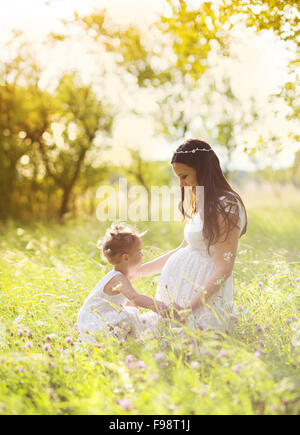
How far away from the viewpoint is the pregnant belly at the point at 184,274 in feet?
11.4

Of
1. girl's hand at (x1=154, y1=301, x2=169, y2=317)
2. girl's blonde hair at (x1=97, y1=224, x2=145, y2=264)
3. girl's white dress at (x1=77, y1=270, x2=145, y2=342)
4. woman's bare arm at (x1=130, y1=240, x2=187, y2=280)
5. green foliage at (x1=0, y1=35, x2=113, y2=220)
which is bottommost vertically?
girl's white dress at (x1=77, y1=270, x2=145, y2=342)

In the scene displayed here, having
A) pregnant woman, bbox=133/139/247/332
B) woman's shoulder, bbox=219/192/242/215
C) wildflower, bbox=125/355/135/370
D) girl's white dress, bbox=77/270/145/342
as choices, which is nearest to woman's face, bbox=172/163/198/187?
pregnant woman, bbox=133/139/247/332

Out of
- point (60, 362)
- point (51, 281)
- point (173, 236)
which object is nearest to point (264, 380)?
point (60, 362)

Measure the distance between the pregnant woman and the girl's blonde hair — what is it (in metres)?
0.37

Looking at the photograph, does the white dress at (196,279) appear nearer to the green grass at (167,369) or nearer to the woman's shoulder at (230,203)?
the woman's shoulder at (230,203)

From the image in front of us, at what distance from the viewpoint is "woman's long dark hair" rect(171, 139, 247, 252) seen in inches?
133

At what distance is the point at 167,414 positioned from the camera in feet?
8.13

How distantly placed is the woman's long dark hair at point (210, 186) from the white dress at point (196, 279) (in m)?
0.05

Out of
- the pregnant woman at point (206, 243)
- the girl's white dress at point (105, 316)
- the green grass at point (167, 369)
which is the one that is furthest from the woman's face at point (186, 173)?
the green grass at point (167, 369)

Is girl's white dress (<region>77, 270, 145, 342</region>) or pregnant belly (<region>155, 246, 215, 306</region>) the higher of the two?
pregnant belly (<region>155, 246, 215, 306</region>)

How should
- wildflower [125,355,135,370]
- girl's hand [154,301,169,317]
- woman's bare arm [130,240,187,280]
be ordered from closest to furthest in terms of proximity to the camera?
wildflower [125,355,135,370] < girl's hand [154,301,169,317] < woman's bare arm [130,240,187,280]

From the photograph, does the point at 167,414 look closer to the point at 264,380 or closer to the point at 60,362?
the point at 264,380

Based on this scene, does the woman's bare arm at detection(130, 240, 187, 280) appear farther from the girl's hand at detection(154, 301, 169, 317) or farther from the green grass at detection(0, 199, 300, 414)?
the green grass at detection(0, 199, 300, 414)

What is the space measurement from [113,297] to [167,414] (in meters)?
1.28
